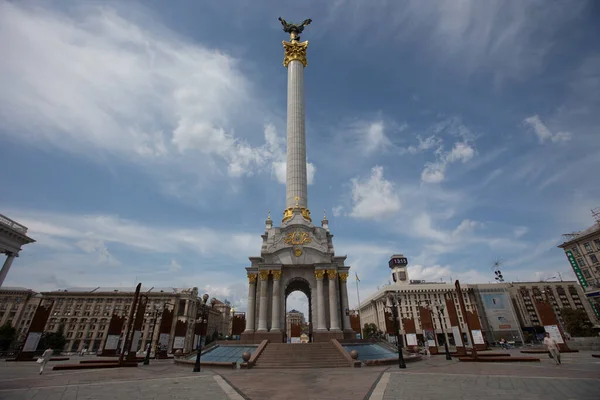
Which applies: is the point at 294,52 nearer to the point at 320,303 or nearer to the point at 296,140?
the point at 296,140

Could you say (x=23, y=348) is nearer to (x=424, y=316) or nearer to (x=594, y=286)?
(x=424, y=316)

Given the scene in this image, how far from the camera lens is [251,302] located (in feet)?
108

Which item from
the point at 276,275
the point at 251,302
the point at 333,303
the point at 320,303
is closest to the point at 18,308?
the point at 251,302

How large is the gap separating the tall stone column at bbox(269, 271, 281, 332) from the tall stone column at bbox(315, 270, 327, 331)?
419 centimetres

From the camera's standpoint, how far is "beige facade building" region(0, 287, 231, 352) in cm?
8362

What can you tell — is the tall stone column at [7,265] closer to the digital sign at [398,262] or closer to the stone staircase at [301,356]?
the stone staircase at [301,356]

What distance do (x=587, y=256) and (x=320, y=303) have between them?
6282 cm

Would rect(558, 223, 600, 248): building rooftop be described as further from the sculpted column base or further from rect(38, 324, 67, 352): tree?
rect(38, 324, 67, 352): tree

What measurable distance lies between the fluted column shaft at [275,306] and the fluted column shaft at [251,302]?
2.52 metres

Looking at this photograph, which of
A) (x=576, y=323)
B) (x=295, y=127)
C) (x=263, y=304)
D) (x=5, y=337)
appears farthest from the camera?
(x=5, y=337)

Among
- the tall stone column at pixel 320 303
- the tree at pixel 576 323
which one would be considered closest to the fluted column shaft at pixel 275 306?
the tall stone column at pixel 320 303

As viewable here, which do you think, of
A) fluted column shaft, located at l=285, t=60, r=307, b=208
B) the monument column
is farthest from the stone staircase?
fluted column shaft, located at l=285, t=60, r=307, b=208

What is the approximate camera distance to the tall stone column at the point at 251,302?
105ft

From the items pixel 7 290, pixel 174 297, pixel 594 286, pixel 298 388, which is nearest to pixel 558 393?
pixel 298 388
